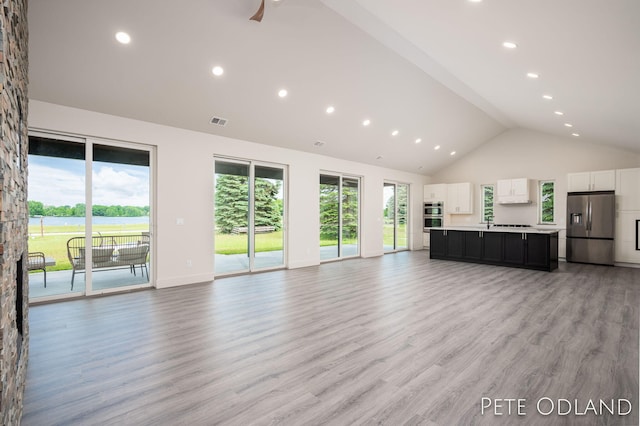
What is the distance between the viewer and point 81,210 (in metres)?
4.66

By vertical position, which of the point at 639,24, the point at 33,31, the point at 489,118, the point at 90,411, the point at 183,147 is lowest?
the point at 90,411

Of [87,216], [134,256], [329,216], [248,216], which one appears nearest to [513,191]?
A: [329,216]

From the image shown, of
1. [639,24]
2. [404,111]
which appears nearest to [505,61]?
[639,24]

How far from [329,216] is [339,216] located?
1.02ft

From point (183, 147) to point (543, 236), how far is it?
7.65 m

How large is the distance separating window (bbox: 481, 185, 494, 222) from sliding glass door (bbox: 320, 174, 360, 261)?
15.1 ft

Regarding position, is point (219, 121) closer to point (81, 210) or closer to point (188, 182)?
point (188, 182)

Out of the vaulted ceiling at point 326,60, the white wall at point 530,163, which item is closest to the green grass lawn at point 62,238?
the vaulted ceiling at point 326,60

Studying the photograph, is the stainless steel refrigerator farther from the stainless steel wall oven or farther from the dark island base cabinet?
the stainless steel wall oven

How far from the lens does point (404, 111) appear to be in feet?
22.4

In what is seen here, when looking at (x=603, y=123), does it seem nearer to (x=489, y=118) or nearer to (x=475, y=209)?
(x=489, y=118)

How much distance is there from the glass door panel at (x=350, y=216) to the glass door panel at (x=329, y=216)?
0.85 ft

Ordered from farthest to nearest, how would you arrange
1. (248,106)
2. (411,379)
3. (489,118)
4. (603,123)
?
1. (489,118)
2. (603,123)
3. (248,106)
4. (411,379)

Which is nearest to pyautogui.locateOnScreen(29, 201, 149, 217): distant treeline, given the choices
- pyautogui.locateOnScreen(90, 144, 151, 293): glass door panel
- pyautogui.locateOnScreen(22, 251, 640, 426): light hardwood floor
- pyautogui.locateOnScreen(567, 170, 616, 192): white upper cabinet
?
pyautogui.locateOnScreen(90, 144, 151, 293): glass door panel
